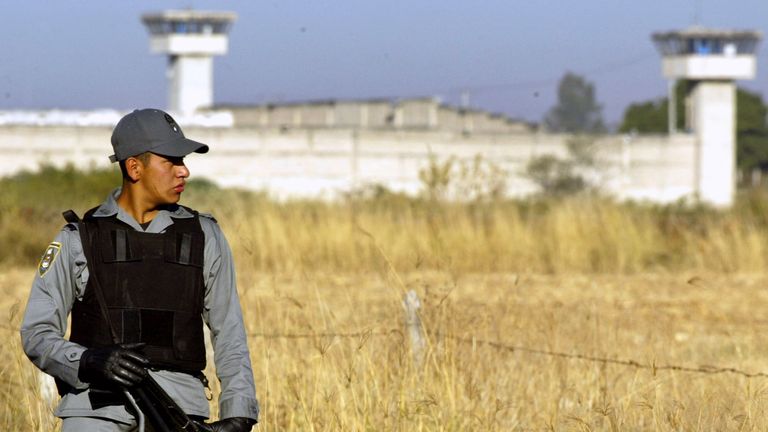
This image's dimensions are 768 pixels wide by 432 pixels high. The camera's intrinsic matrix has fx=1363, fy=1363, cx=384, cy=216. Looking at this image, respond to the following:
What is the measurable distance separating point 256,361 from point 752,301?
9.06 meters

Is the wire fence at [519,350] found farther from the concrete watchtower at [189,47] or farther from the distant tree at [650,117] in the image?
the distant tree at [650,117]

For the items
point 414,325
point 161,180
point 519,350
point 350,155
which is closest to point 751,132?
point 350,155

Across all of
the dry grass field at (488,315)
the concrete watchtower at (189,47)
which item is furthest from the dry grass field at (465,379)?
the concrete watchtower at (189,47)

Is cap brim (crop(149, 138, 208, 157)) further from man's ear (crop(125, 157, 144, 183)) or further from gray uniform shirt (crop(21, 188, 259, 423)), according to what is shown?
gray uniform shirt (crop(21, 188, 259, 423))

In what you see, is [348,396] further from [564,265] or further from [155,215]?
[564,265]

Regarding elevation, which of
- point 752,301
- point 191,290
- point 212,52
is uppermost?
point 212,52

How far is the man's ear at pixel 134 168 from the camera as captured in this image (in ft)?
12.6

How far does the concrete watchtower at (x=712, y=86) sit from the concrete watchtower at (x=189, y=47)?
26482 mm

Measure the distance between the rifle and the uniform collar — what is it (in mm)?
460

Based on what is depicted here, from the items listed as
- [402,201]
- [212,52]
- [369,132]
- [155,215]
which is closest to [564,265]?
[402,201]

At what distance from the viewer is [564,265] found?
18.1 metres

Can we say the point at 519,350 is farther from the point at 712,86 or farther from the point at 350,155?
the point at 712,86

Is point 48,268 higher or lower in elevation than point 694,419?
higher

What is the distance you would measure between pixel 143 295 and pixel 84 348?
0.24m
